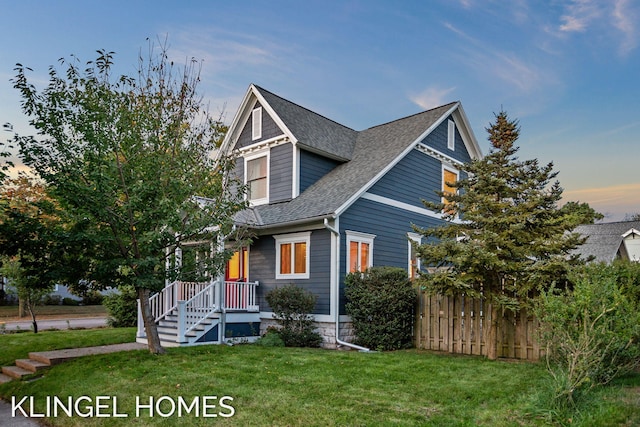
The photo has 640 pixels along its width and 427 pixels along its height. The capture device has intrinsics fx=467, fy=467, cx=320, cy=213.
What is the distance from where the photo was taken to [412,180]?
52.0ft

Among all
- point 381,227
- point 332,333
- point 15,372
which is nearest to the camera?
point 15,372

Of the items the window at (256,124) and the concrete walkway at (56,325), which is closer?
the window at (256,124)

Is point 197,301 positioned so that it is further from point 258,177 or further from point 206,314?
point 258,177

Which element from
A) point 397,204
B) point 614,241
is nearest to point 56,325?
point 397,204

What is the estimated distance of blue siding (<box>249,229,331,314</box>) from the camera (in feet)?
41.6

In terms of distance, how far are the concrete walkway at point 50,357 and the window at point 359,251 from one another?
5.90m

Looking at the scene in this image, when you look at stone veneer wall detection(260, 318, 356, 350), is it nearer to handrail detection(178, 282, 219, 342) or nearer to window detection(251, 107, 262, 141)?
handrail detection(178, 282, 219, 342)

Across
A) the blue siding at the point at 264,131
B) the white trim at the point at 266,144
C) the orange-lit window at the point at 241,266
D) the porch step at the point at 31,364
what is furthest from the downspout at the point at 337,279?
the porch step at the point at 31,364

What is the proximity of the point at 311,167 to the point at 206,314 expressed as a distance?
19.8ft

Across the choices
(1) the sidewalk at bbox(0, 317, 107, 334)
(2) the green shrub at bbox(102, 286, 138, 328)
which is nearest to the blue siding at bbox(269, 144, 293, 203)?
(2) the green shrub at bbox(102, 286, 138, 328)

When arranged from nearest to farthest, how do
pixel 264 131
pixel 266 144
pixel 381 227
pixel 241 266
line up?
pixel 381 227
pixel 241 266
pixel 266 144
pixel 264 131

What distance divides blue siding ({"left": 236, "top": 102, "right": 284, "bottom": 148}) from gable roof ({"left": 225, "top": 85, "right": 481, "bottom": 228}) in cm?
37

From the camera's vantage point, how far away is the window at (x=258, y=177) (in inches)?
627

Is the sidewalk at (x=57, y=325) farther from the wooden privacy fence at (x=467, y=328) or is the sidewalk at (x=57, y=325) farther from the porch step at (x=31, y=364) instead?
the wooden privacy fence at (x=467, y=328)
